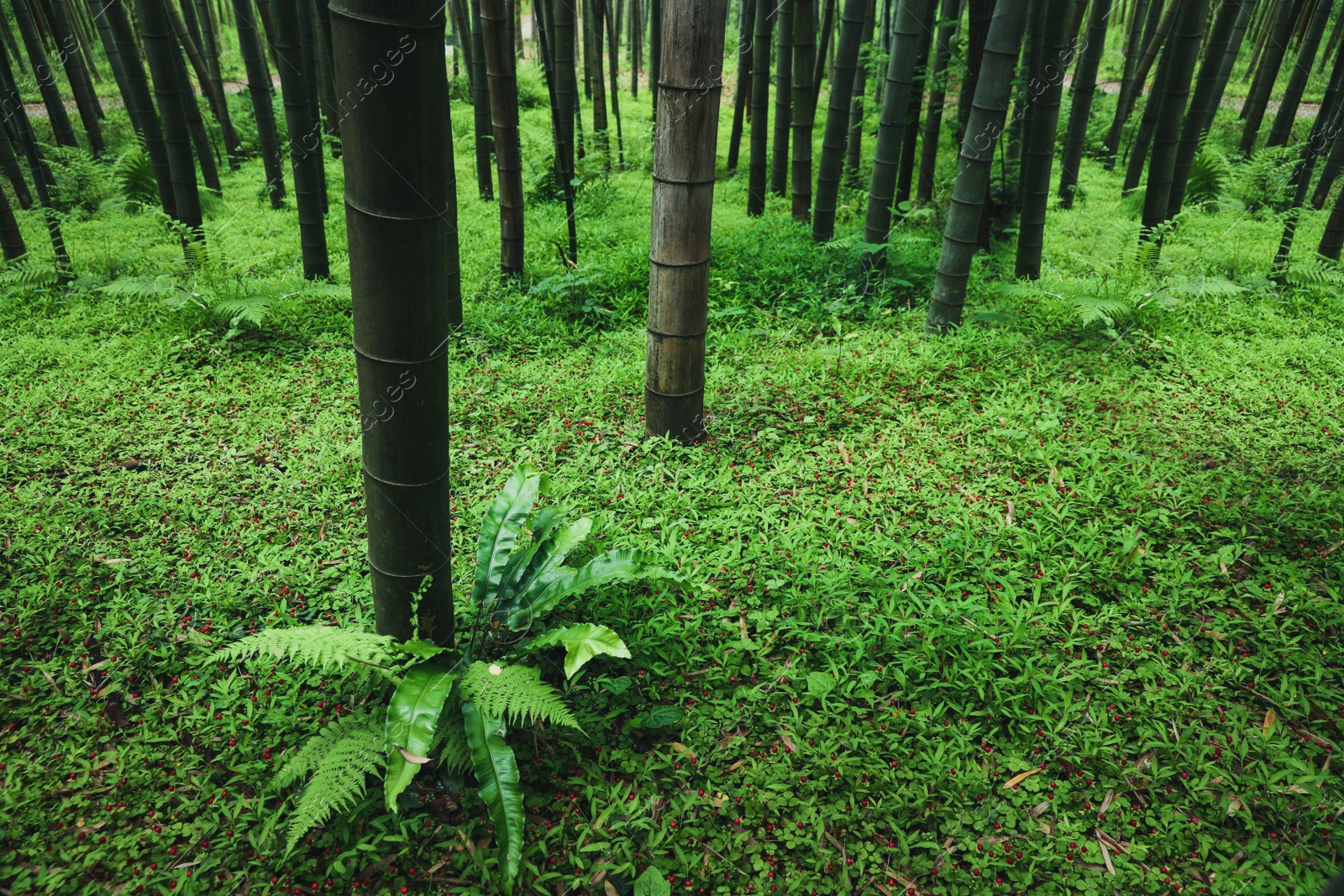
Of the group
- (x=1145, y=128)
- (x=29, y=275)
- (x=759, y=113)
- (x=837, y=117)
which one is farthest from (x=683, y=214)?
(x=1145, y=128)

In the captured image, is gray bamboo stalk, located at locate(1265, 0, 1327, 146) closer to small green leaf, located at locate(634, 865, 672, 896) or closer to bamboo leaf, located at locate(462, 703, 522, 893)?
small green leaf, located at locate(634, 865, 672, 896)

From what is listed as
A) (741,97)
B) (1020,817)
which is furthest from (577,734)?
(741,97)

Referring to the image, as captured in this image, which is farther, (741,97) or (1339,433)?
(741,97)

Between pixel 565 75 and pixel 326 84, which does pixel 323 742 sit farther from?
pixel 326 84

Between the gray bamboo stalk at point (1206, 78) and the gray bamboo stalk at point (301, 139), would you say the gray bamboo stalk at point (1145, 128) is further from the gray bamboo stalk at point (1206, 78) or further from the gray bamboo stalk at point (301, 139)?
the gray bamboo stalk at point (301, 139)

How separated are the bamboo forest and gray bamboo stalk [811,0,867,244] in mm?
38

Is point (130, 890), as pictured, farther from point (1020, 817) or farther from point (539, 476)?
point (1020, 817)

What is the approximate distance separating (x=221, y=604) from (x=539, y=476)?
4.25 feet

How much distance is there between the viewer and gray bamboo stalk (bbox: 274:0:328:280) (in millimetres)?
5047

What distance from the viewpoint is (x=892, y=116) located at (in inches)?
204

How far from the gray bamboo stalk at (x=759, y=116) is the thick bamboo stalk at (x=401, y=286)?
6.18 meters

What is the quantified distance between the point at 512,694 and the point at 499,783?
0.24 meters

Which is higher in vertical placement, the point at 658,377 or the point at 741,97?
the point at 741,97

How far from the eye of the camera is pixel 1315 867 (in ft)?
6.64
